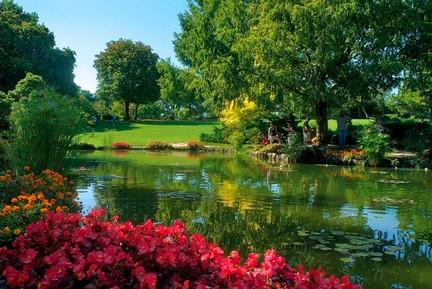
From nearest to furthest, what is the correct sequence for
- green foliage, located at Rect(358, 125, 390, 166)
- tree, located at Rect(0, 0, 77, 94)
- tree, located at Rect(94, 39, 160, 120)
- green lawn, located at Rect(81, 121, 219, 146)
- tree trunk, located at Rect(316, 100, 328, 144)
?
1. green foliage, located at Rect(358, 125, 390, 166)
2. tree trunk, located at Rect(316, 100, 328, 144)
3. green lawn, located at Rect(81, 121, 219, 146)
4. tree, located at Rect(0, 0, 77, 94)
5. tree, located at Rect(94, 39, 160, 120)

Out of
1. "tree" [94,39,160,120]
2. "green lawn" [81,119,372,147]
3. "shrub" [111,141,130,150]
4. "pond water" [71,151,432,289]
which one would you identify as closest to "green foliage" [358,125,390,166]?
"pond water" [71,151,432,289]

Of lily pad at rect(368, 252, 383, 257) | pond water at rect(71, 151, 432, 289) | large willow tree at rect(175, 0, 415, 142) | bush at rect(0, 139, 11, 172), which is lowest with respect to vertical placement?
lily pad at rect(368, 252, 383, 257)

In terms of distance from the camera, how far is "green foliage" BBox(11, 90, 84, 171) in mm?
11461

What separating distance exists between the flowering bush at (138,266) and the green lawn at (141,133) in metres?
32.3

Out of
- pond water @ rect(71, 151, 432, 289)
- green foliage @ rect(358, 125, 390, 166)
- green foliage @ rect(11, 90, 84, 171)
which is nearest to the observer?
pond water @ rect(71, 151, 432, 289)

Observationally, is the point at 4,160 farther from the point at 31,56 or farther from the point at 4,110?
the point at 31,56

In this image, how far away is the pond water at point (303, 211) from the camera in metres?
7.47

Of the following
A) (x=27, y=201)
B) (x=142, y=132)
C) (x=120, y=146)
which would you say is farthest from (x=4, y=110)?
(x=142, y=132)

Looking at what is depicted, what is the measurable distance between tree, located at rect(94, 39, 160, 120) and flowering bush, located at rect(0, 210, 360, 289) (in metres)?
61.3

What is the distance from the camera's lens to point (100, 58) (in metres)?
69.8

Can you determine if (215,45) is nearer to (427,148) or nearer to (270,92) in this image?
(270,92)

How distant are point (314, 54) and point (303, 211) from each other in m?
15.3

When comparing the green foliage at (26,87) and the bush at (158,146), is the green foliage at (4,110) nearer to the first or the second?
the green foliage at (26,87)

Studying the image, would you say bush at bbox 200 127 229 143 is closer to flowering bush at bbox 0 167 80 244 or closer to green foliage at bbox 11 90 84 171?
green foliage at bbox 11 90 84 171
